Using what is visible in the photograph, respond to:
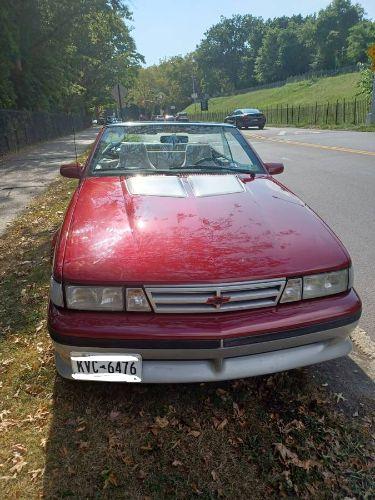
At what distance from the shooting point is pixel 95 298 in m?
2.16

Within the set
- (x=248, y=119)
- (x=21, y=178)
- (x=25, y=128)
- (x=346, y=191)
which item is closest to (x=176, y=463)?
(x=346, y=191)

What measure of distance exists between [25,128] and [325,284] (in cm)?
2140

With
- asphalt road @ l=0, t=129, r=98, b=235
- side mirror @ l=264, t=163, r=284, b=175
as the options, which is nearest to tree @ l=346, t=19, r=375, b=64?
asphalt road @ l=0, t=129, r=98, b=235

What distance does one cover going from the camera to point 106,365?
2127 mm

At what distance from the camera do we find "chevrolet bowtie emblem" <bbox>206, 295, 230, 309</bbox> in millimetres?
2105

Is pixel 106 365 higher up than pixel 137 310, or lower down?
lower down

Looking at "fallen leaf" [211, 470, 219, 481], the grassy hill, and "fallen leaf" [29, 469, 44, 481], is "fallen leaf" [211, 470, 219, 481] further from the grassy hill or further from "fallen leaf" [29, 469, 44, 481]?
the grassy hill

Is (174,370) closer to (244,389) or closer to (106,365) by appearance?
(106,365)

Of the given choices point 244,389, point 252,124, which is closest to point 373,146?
point 244,389

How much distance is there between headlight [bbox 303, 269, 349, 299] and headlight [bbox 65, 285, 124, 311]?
95 centimetres

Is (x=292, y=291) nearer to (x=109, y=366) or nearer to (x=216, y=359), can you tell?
(x=216, y=359)

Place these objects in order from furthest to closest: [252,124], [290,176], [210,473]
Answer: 1. [252,124]
2. [290,176]
3. [210,473]

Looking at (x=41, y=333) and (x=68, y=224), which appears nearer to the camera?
(x=68, y=224)

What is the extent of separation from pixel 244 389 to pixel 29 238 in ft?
13.6
